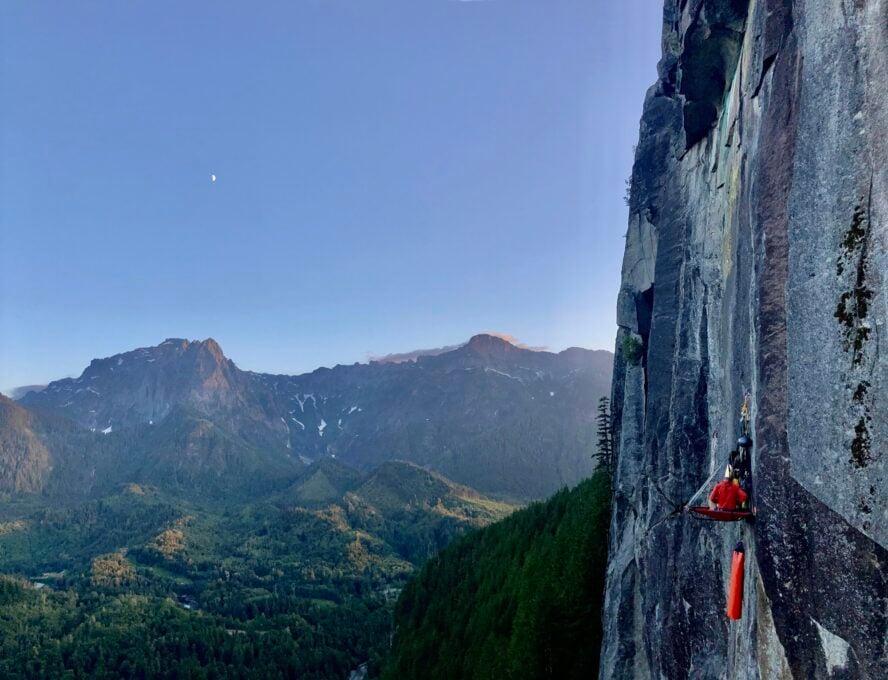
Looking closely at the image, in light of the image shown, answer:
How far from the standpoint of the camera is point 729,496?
578 inches

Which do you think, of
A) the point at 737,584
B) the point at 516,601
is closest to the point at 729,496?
the point at 737,584

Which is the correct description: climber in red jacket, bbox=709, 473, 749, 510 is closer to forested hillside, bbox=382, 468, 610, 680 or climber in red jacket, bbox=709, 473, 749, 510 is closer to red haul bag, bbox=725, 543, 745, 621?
red haul bag, bbox=725, 543, 745, 621

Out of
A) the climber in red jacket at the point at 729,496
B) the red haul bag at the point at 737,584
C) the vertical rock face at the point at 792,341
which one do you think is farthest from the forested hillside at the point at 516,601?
the climber in red jacket at the point at 729,496

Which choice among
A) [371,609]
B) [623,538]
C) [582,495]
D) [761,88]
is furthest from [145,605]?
[761,88]

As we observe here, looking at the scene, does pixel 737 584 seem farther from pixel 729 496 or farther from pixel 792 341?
pixel 792 341

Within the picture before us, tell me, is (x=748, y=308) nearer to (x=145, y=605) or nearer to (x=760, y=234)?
(x=760, y=234)

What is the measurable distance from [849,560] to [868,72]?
918cm

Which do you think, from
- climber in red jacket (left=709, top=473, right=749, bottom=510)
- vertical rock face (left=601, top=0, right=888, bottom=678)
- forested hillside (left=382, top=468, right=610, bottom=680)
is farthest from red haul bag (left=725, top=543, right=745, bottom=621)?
forested hillside (left=382, top=468, right=610, bottom=680)

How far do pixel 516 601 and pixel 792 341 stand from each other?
63194 millimetres

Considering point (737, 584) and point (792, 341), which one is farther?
point (737, 584)

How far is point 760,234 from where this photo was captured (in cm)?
1429

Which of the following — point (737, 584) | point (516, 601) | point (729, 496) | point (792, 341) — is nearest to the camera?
point (792, 341)

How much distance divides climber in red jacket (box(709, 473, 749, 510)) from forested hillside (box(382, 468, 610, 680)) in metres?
40.9

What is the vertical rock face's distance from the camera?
10570 mm
